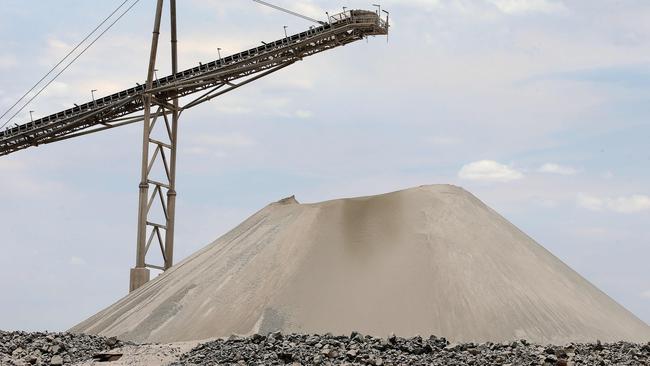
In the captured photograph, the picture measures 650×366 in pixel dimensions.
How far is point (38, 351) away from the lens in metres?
19.8

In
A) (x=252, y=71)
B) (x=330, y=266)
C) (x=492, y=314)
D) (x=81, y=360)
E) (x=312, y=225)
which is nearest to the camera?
(x=81, y=360)

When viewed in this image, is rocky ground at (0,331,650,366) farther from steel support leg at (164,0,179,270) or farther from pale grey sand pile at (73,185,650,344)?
steel support leg at (164,0,179,270)

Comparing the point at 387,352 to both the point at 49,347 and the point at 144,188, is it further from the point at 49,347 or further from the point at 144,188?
the point at 144,188

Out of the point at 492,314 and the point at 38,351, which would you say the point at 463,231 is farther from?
the point at 38,351

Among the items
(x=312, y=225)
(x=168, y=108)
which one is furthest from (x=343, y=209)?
(x=168, y=108)

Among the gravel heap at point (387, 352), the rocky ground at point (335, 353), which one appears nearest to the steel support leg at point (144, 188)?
the rocky ground at point (335, 353)

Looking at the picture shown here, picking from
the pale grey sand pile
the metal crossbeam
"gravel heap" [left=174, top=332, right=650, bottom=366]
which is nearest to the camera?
"gravel heap" [left=174, top=332, right=650, bottom=366]

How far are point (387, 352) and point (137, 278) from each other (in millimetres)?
12029

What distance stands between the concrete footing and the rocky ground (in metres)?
7.67

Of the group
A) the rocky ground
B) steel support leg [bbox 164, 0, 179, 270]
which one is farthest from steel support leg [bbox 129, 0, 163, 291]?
the rocky ground

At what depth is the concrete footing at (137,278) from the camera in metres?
27.9

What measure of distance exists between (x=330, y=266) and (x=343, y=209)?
2565 millimetres

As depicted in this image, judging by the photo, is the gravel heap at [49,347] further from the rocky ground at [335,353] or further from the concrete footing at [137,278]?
the concrete footing at [137,278]

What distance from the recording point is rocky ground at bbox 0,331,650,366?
17.3 metres
